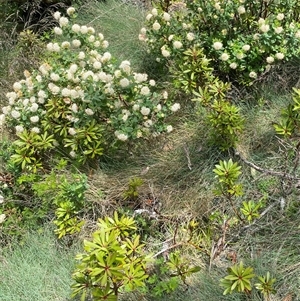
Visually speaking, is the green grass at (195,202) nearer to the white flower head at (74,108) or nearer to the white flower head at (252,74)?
the white flower head at (252,74)

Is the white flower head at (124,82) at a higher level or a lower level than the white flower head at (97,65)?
higher

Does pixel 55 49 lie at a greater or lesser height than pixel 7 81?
greater

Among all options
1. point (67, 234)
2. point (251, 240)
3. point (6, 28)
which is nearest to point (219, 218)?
point (251, 240)

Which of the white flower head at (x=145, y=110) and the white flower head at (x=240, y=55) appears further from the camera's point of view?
the white flower head at (x=240, y=55)

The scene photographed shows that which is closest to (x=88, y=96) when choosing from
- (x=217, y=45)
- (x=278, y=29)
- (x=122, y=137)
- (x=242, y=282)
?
(x=122, y=137)

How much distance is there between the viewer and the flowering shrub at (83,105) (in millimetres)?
3066

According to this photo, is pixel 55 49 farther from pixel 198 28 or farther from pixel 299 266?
pixel 299 266

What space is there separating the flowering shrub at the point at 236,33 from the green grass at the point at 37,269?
1.49 metres

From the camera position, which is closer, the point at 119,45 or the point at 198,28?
the point at 198,28

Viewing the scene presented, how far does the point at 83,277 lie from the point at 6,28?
3.59 meters

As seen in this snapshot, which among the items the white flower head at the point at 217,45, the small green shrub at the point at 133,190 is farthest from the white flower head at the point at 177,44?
the small green shrub at the point at 133,190

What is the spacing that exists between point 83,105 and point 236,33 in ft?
3.85

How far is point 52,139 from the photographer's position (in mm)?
3283

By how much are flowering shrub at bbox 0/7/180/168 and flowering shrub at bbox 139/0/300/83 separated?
17.1 inches
